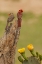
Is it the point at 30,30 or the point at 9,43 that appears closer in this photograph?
the point at 9,43

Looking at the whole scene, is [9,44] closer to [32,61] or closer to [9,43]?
[9,43]

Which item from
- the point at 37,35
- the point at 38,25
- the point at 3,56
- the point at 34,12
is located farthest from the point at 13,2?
the point at 3,56

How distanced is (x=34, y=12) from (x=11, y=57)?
4707 mm

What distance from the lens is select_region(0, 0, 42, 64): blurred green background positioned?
499 centimetres

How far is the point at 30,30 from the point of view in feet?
18.6

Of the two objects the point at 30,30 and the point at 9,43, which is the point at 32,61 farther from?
the point at 30,30

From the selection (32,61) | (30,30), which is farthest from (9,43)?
(30,30)

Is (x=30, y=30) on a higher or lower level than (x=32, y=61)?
lower

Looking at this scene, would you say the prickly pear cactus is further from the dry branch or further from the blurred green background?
the blurred green background

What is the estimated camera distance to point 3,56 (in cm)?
197

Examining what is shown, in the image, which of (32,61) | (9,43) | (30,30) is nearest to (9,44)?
(9,43)

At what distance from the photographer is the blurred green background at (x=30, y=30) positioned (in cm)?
499

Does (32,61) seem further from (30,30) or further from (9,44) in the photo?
(30,30)

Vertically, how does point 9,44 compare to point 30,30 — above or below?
above
